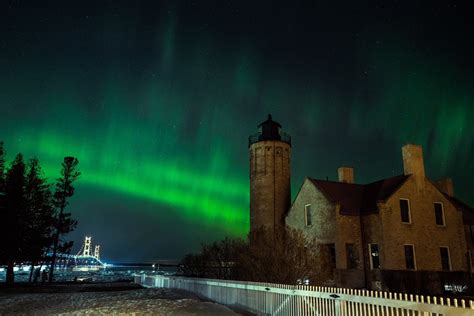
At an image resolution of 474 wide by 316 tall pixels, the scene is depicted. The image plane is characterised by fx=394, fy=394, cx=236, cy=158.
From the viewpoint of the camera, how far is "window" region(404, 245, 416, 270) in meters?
28.2

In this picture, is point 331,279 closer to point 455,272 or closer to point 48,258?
point 455,272

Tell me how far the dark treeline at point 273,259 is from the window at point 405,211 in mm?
6284

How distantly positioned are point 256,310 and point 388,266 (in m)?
16.9

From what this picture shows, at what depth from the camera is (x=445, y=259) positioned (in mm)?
29828

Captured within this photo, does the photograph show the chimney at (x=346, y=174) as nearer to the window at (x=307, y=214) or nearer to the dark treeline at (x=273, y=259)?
the window at (x=307, y=214)

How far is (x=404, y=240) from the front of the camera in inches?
1115

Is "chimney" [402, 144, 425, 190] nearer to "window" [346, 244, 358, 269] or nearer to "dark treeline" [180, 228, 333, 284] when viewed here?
"window" [346, 244, 358, 269]

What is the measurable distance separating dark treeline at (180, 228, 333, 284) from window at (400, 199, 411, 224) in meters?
6.28

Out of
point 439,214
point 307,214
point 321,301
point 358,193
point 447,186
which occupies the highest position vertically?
point 447,186

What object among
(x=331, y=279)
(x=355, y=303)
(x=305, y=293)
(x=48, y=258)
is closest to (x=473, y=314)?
(x=355, y=303)

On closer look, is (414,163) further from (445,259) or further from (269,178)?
(269,178)

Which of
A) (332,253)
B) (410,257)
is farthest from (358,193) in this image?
(410,257)

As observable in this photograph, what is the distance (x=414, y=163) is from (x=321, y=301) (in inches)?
941

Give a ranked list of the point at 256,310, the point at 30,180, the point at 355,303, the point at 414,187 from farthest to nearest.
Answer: the point at 30,180
the point at 414,187
the point at 256,310
the point at 355,303
